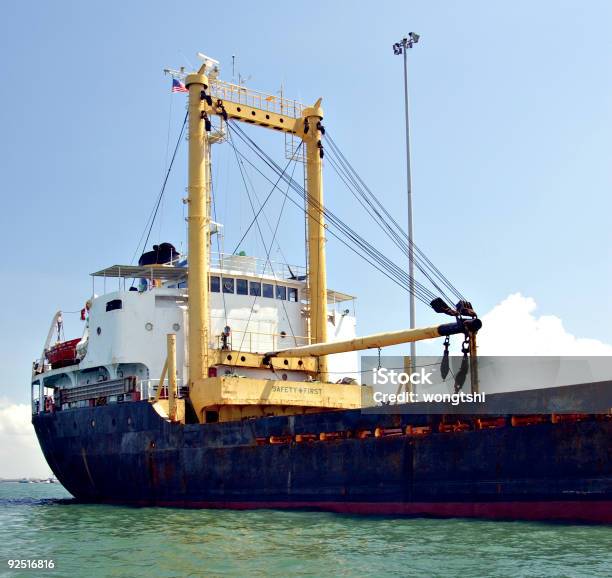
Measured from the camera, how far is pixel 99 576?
440 inches

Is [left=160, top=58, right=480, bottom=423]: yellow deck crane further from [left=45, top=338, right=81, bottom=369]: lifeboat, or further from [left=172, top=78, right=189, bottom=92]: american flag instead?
[left=45, top=338, right=81, bottom=369]: lifeboat

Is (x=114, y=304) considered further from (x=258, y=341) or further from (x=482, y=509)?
(x=482, y=509)

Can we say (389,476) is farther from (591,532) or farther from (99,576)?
(99,576)

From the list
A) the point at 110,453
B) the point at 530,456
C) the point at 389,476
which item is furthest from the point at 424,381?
the point at 110,453

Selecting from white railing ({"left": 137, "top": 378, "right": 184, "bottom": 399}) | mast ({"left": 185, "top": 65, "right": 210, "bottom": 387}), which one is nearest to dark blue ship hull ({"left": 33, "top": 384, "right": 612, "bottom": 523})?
white railing ({"left": 137, "top": 378, "right": 184, "bottom": 399})

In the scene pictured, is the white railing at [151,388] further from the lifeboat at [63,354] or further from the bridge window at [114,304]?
the lifeboat at [63,354]

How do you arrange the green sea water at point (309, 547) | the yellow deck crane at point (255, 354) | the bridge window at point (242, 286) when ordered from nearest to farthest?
the green sea water at point (309, 547)
the yellow deck crane at point (255, 354)
the bridge window at point (242, 286)

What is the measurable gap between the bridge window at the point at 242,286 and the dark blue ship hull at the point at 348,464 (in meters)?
5.07

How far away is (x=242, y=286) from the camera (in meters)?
24.8

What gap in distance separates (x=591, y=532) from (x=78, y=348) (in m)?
17.7

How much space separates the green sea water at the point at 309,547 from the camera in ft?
36.9

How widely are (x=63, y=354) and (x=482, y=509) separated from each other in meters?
Result: 16.4

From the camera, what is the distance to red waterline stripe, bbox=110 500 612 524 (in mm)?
14320

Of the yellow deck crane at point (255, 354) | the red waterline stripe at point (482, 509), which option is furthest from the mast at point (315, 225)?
the red waterline stripe at point (482, 509)
